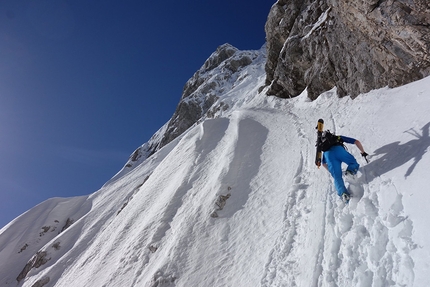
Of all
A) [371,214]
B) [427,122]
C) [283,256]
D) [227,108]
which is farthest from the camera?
[227,108]

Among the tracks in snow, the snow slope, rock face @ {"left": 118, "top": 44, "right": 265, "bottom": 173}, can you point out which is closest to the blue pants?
the snow slope

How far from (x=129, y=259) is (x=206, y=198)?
13.0ft

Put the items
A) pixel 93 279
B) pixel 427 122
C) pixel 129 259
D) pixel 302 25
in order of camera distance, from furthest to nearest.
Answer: pixel 302 25, pixel 93 279, pixel 129 259, pixel 427 122

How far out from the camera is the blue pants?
738 cm

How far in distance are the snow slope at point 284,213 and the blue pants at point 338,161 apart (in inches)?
13.5

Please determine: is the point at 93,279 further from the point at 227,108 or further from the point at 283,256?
the point at 227,108

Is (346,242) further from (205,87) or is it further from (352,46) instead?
(205,87)

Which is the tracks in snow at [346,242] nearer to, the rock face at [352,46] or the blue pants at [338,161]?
the blue pants at [338,161]

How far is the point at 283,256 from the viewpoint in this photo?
6.72 metres

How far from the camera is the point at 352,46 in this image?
1642 cm

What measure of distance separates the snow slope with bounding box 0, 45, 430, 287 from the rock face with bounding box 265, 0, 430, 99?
110 cm

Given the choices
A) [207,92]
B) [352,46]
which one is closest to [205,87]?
[207,92]

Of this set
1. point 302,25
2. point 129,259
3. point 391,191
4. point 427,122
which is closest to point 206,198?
point 129,259

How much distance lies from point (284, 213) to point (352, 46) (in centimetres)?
1310
